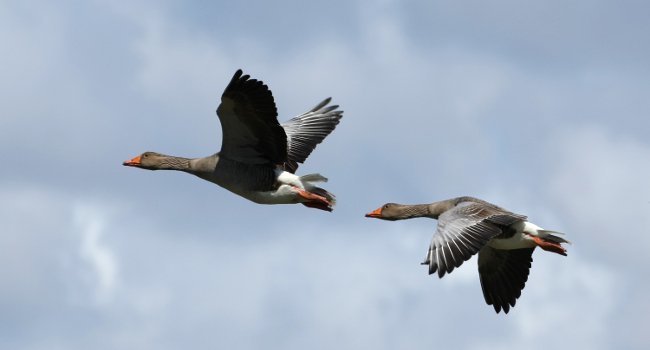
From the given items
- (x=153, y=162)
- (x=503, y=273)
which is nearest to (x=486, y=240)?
(x=503, y=273)

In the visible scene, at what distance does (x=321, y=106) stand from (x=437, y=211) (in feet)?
10.8

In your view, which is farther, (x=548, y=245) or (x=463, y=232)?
(x=548, y=245)

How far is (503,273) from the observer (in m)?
24.7

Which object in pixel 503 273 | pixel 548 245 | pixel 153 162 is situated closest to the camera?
pixel 548 245

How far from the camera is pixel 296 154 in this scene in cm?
2483

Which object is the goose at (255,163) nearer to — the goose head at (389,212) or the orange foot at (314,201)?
the orange foot at (314,201)

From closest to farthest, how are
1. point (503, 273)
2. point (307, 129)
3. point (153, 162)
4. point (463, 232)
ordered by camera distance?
point (463, 232), point (153, 162), point (503, 273), point (307, 129)

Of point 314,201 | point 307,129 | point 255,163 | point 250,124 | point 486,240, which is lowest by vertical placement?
point 486,240

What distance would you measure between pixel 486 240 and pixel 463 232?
0.34 m

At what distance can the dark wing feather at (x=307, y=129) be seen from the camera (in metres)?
24.8

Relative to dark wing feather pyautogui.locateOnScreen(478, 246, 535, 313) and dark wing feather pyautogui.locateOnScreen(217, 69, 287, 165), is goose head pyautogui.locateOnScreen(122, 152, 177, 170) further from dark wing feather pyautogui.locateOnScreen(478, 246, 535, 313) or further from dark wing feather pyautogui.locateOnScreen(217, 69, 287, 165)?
dark wing feather pyautogui.locateOnScreen(478, 246, 535, 313)

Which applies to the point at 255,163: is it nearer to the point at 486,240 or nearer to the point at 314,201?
the point at 314,201

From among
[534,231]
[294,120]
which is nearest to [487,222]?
[534,231]

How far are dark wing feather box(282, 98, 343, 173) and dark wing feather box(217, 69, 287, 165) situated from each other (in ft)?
4.46
